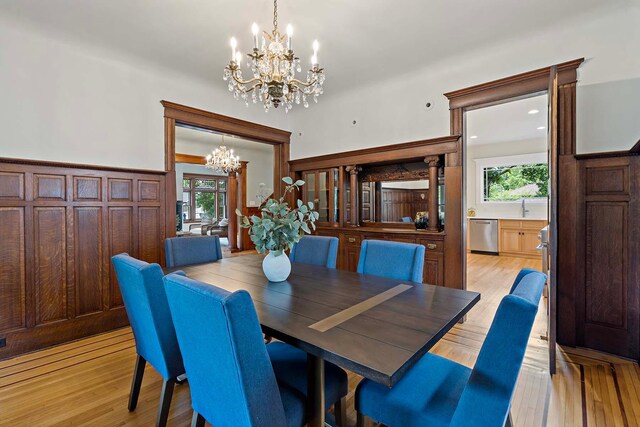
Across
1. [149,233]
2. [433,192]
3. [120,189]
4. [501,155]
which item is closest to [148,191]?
[120,189]

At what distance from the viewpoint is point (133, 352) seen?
259cm

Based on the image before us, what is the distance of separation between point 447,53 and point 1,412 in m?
4.45

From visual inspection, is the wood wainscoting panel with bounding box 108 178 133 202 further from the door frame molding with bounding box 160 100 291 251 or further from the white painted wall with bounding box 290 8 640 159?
the white painted wall with bounding box 290 8 640 159

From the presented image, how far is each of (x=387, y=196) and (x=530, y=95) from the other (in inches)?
73.1

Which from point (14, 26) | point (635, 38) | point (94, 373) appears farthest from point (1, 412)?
point (635, 38)

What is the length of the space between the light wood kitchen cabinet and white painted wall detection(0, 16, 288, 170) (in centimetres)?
660

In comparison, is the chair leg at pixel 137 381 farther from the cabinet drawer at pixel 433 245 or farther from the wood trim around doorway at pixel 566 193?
the wood trim around doorway at pixel 566 193

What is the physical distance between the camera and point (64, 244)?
2.79m

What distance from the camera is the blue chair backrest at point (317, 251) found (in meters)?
2.51

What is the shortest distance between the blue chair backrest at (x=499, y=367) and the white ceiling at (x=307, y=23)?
2.34 meters

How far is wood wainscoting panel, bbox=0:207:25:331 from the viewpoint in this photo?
8.16 feet

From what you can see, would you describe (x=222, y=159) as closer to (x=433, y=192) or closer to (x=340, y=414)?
(x=433, y=192)


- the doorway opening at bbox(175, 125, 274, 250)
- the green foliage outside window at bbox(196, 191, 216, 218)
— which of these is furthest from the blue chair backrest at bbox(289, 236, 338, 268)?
the green foliage outside window at bbox(196, 191, 216, 218)

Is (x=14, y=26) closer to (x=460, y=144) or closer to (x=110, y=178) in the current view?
(x=110, y=178)
